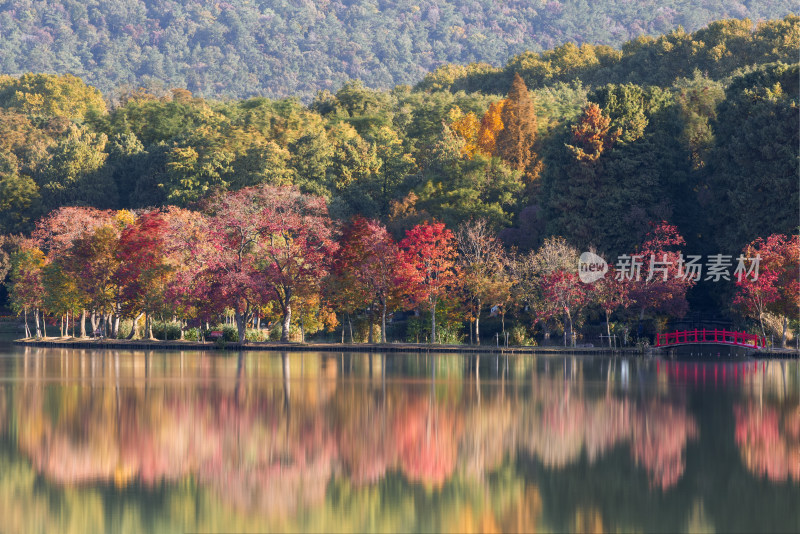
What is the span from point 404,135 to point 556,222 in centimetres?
3133

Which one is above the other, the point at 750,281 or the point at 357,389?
the point at 750,281

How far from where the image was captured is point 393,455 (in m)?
17.2

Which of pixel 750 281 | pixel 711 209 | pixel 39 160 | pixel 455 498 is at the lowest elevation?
pixel 455 498

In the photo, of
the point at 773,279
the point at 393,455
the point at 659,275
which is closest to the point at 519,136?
the point at 659,275

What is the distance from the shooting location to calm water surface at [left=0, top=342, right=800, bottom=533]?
43.0 feet

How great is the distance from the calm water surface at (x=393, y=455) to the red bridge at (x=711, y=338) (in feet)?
55.4

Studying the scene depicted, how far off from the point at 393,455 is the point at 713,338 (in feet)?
123

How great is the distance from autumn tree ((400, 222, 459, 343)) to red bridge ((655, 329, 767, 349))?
9875 mm

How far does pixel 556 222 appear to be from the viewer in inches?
2234

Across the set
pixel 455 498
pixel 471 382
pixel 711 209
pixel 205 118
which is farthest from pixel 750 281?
pixel 205 118

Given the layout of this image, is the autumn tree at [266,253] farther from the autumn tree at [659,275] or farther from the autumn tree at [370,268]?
the autumn tree at [659,275]

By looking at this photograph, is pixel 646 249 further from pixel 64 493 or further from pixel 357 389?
pixel 64 493

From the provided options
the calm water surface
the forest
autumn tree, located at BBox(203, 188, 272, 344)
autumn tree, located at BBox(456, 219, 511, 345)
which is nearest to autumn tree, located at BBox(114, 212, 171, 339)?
the forest

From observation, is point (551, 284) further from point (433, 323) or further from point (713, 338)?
point (713, 338)
